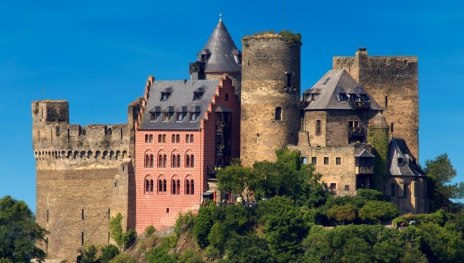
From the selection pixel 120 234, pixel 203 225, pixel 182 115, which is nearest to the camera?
pixel 203 225

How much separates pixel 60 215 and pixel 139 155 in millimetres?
10267

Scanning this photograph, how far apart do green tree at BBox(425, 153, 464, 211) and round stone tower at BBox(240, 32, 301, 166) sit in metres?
11.7

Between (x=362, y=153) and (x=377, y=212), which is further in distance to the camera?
(x=362, y=153)

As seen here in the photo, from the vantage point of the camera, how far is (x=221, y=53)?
140 metres

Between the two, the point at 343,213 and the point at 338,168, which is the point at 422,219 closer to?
the point at 343,213

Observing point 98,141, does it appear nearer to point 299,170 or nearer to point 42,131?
point 42,131

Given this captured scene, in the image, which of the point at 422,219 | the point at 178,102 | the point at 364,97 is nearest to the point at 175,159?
the point at 178,102

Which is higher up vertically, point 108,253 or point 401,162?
point 401,162

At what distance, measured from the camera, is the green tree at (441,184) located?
13738 cm

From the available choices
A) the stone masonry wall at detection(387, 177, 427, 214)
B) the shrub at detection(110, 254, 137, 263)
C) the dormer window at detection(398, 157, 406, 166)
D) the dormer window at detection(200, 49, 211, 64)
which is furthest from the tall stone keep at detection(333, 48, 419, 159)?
the shrub at detection(110, 254, 137, 263)

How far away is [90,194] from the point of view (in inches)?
5536

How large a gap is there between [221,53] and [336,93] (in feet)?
34.9

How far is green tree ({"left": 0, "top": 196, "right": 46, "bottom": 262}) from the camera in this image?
441 feet

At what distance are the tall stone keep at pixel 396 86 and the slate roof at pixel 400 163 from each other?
2215 mm
